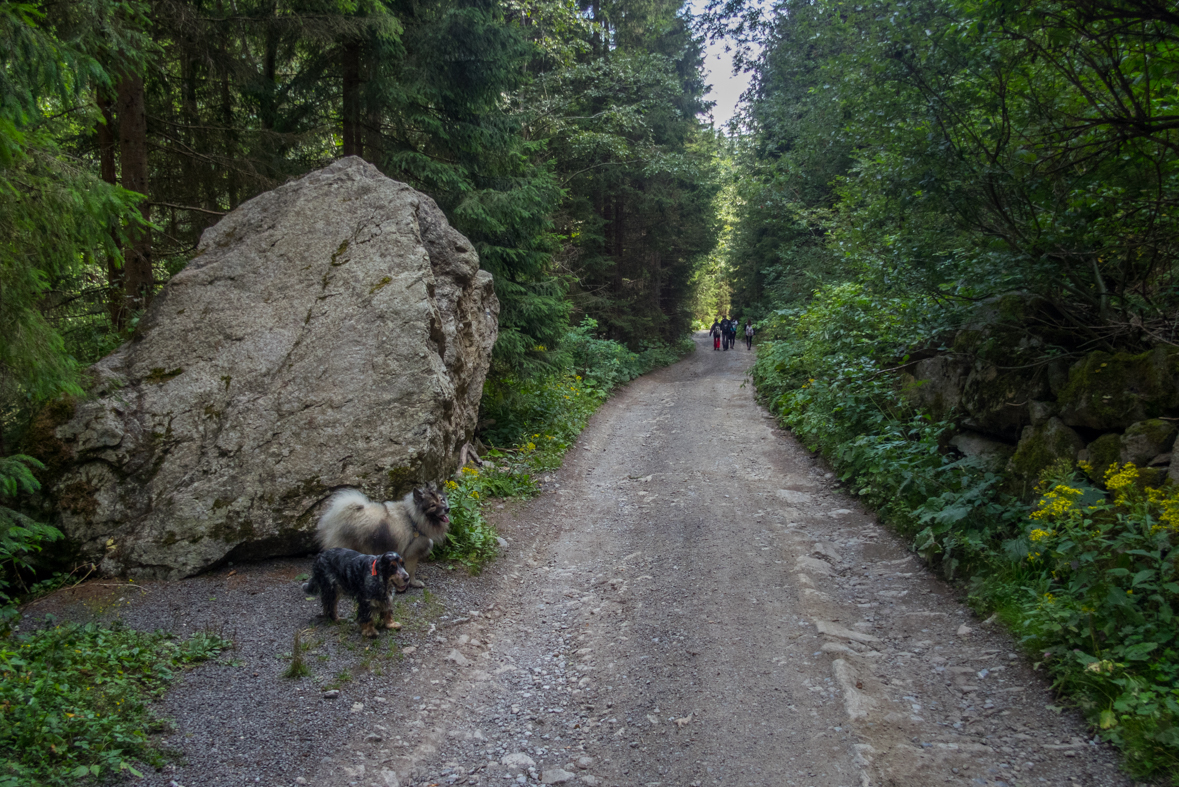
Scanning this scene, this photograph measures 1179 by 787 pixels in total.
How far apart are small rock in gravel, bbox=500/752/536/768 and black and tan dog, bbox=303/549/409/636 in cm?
167

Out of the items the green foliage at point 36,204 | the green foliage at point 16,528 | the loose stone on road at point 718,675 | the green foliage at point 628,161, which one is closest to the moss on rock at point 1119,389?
the loose stone on road at point 718,675

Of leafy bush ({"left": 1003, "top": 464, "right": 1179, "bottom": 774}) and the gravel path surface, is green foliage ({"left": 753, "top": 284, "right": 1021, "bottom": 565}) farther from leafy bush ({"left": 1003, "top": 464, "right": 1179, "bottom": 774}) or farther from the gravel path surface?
leafy bush ({"left": 1003, "top": 464, "right": 1179, "bottom": 774})

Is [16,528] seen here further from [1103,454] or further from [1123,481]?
[1103,454]

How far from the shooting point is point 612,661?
540cm

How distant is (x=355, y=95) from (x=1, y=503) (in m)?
8.11

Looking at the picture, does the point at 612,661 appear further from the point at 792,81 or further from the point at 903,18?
the point at 792,81

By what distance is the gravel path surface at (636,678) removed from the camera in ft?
13.0

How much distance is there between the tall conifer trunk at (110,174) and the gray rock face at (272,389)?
161 centimetres

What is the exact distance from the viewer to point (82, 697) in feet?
12.6

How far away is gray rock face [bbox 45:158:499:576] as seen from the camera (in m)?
6.09

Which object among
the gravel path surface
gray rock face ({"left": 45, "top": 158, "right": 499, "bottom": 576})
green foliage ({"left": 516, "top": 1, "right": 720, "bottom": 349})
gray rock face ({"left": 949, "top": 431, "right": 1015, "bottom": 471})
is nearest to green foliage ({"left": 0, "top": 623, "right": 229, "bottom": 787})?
the gravel path surface

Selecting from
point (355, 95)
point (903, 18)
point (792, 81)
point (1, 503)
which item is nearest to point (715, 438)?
point (903, 18)

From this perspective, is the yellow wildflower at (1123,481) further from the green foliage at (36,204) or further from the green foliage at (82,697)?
the green foliage at (36,204)

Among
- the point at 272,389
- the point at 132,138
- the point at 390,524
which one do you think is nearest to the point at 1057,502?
the point at 390,524
